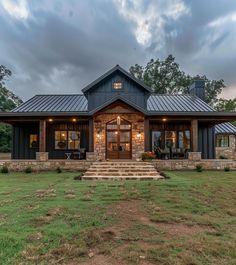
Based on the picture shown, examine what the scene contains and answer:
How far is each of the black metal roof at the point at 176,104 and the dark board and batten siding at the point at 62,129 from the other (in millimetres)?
4616

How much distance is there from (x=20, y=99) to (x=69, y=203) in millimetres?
38419

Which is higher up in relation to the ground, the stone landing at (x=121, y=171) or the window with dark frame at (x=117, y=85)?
the window with dark frame at (x=117, y=85)

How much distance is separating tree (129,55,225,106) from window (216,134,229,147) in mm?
16940

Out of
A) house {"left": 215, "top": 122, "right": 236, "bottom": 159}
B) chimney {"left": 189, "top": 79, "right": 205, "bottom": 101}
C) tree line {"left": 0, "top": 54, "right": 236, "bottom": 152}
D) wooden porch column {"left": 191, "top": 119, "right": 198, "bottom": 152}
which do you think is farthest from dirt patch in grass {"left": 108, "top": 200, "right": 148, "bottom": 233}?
tree line {"left": 0, "top": 54, "right": 236, "bottom": 152}

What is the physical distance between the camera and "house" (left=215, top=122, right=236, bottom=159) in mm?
21734

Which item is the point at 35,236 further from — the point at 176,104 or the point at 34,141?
the point at 176,104

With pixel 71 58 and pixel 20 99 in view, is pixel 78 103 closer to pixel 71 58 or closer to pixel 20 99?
pixel 71 58

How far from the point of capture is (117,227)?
14.5ft

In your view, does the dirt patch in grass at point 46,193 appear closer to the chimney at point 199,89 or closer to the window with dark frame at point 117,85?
the window with dark frame at point 117,85

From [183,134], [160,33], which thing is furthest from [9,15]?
[183,134]

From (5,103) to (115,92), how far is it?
2708cm

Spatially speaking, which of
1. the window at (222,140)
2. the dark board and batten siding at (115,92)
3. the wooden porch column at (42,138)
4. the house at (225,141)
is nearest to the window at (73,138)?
the dark board and batten siding at (115,92)

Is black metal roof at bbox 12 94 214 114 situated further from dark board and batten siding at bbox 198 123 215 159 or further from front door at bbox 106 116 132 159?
front door at bbox 106 116 132 159

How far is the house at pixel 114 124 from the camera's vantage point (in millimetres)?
14031
